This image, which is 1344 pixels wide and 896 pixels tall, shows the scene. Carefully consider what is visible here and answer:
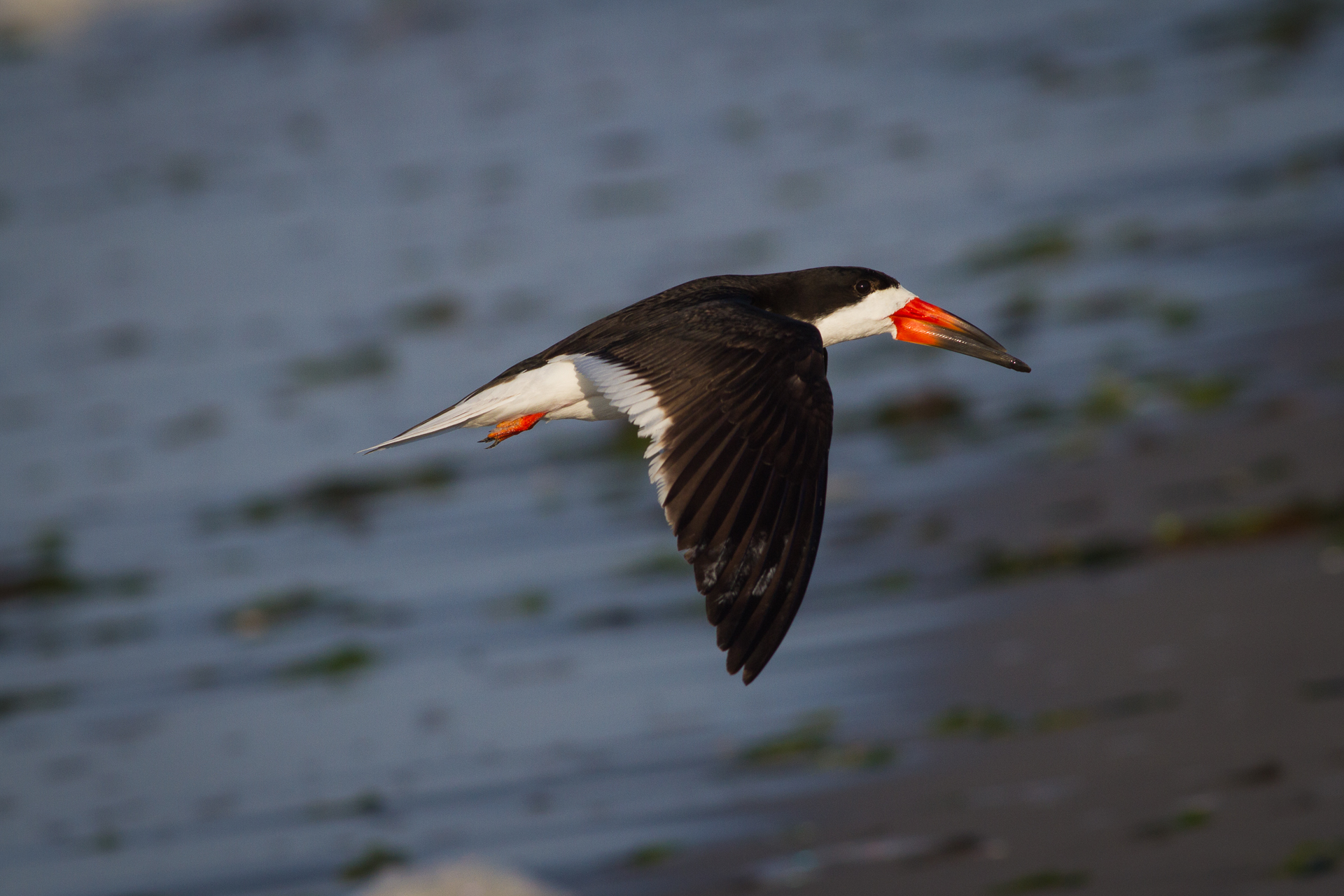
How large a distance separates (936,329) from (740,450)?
1.84m

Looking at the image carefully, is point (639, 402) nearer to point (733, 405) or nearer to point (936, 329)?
point (733, 405)

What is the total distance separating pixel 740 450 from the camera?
190 inches

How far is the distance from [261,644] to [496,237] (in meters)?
8.42

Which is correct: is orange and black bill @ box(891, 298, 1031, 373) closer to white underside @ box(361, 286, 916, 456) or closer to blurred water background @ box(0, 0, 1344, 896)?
white underside @ box(361, 286, 916, 456)

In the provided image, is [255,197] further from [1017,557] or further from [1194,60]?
[1017,557]

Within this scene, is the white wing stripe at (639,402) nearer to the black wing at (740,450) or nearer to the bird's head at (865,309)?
the black wing at (740,450)

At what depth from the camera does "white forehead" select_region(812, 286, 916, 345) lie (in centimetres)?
635

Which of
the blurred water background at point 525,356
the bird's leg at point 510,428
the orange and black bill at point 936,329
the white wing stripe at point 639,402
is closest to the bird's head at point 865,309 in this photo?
the orange and black bill at point 936,329

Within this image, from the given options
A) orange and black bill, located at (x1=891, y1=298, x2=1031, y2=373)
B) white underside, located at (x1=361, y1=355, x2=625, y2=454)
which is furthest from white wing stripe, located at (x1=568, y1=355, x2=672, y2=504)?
orange and black bill, located at (x1=891, y1=298, x2=1031, y2=373)

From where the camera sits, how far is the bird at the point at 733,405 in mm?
4484

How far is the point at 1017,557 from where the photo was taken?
1032 centimetres

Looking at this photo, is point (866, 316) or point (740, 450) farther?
point (866, 316)

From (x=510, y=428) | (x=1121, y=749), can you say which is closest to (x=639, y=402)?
(x=510, y=428)

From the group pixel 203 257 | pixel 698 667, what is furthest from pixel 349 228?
pixel 698 667
